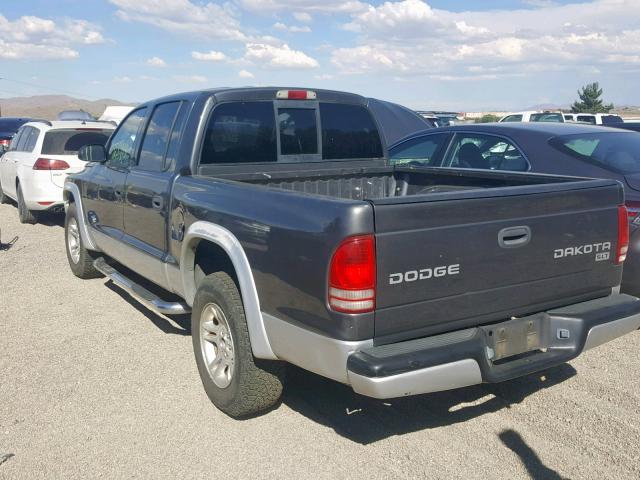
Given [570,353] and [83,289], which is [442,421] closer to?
[570,353]

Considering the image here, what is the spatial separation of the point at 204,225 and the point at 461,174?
1.93 m

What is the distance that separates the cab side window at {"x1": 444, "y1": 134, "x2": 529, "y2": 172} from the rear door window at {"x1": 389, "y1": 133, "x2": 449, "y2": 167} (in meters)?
0.17

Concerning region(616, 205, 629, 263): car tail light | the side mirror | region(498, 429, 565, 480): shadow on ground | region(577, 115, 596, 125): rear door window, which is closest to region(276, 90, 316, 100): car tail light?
the side mirror

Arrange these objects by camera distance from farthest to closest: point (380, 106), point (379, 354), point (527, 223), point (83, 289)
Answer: point (380, 106), point (83, 289), point (527, 223), point (379, 354)

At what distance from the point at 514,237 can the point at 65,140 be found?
853cm

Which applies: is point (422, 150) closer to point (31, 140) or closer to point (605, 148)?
point (605, 148)

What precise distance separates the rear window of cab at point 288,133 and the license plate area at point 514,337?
226cm

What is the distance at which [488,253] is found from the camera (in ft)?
10.3

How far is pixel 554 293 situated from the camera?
137 inches

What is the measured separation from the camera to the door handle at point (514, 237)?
3180 mm

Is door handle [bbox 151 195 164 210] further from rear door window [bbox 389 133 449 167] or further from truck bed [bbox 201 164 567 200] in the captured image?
rear door window [bbox 389 133 449 167]

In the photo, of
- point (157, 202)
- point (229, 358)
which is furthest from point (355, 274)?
point (157, 202)

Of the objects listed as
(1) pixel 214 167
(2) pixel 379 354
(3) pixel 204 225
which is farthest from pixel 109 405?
(2) pixel 379 354

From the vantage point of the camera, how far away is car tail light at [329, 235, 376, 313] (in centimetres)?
283
